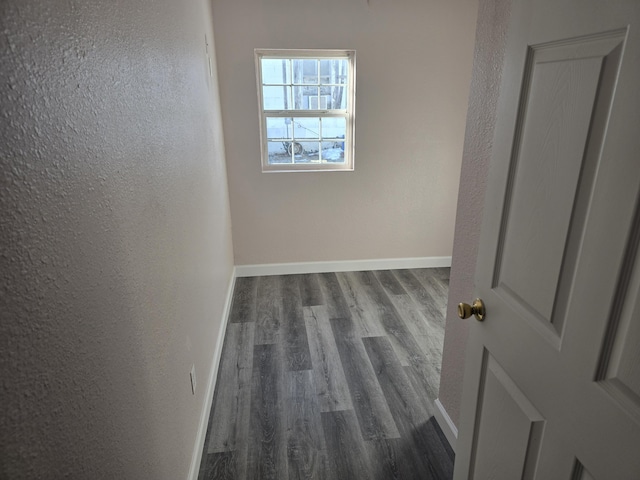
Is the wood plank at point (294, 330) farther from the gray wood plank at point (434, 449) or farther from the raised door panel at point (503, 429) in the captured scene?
the raised door panel at point (503, 429)

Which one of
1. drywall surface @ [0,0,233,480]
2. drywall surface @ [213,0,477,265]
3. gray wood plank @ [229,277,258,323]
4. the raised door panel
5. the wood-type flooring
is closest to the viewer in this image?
drywall surface @ [0,0,233,480]

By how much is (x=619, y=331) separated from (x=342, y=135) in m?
3.10

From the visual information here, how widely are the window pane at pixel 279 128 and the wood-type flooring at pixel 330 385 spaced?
52.0 inches

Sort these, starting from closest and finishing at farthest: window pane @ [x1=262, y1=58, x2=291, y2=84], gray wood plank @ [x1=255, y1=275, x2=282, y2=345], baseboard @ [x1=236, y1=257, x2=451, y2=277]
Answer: gray wood plank @ [x1=255, y1=275, x2=282, y2=345], window pane @ [x1=262, y1=58, x2=291, y2=84], baseboard @ [x1=236, y1=257, x2=451, y2=277]

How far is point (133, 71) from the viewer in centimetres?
112

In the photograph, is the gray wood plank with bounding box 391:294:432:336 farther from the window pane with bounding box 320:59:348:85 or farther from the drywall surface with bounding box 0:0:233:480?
the window pane with bounding box 320:59:348:85

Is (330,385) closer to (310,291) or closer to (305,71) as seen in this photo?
(310,291)

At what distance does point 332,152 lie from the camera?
11.9ft

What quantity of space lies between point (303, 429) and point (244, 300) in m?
1.51

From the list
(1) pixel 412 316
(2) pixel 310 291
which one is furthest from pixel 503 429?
(2) pixel 310 291

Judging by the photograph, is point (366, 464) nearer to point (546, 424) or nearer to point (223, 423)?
point (223, 423)

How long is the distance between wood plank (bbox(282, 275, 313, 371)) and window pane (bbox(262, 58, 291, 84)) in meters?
1.75

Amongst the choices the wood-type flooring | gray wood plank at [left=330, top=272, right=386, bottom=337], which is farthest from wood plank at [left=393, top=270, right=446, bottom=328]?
gray wood plank at [left=330, top=272, right=386, bottom=337]

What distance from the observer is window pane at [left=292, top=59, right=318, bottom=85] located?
11.0 feet
